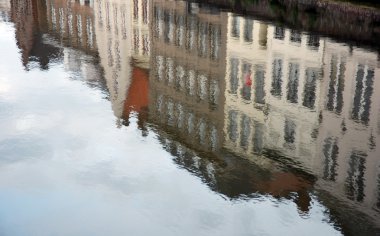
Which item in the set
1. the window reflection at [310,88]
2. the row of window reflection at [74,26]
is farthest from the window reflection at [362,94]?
→ the row of window reflection at [74,26]

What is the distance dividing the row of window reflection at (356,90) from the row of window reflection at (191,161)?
9.44m

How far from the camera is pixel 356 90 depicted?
30.1 metres

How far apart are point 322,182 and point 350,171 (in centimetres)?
192

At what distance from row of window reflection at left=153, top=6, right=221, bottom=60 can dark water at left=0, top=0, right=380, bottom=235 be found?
0.20 meters

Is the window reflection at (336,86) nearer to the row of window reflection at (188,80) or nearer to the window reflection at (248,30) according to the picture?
the row of window reflection at (188,80)

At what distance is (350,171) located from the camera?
19.7 metres

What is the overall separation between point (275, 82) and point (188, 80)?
18.5 ft

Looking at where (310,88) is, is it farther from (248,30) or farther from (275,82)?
(248,30)

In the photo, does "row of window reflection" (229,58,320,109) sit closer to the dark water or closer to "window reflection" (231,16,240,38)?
the dark water

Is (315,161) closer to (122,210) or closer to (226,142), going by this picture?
(226,142)

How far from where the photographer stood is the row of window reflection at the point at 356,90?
2767cm

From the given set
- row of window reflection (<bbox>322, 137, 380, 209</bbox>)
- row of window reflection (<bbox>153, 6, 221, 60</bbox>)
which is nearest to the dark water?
row of window reflection (<bbox>322, 137, 380, 209</bbox>)

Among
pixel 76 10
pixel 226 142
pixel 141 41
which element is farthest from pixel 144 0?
pixel 226 142

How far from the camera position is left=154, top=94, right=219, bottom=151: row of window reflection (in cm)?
2258
